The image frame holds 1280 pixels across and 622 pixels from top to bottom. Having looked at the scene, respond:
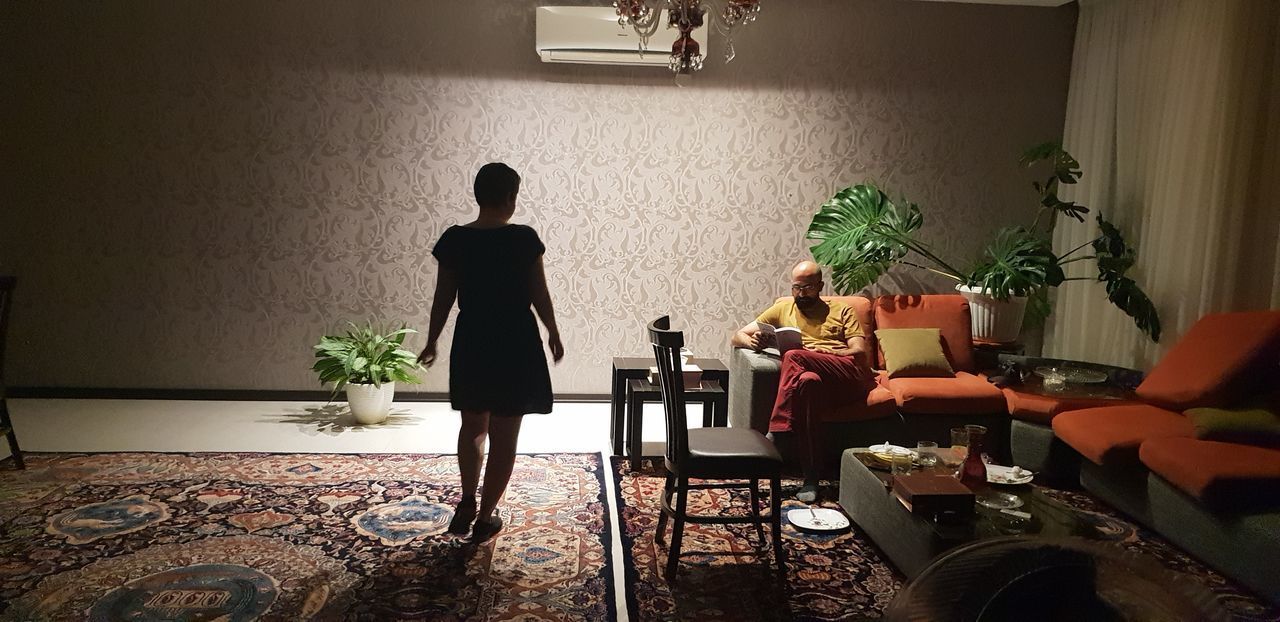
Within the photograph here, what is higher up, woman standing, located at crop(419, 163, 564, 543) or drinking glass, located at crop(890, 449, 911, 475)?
woman standing, located at crop(419, 163, 564, 543)

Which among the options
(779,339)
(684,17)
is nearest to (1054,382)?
(779,339)

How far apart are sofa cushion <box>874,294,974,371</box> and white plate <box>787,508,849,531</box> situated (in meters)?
1.39

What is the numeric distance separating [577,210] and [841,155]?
1.78m

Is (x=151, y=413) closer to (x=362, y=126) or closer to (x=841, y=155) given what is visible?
(x=362, y=126)

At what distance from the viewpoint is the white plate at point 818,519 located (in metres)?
3.18

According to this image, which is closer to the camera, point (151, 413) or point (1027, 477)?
point (1027, 477)

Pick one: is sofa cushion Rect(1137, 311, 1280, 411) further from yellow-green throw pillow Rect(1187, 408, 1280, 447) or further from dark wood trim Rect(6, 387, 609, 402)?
dark wood trim Rect(6, 387, 609, 402)

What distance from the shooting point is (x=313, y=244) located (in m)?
5.06

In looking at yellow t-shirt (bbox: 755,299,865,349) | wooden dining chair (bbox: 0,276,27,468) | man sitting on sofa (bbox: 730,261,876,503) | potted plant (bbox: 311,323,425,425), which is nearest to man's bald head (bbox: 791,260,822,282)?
man sitting on sofa (bbox: 730,261,876,503)

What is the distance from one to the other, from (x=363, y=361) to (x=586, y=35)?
7.71 ft

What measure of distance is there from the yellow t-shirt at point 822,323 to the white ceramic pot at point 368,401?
2.17 meters

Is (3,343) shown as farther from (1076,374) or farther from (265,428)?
(1076,374)

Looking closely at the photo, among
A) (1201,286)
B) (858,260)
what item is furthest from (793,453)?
(1201,286)

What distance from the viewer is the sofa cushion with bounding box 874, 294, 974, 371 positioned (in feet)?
14.8
